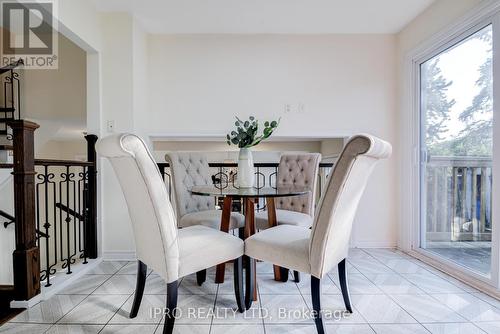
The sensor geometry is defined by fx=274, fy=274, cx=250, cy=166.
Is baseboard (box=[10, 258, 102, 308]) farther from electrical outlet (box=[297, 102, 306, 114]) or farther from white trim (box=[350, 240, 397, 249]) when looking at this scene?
white trim (box=[350, 240, 397, 249])

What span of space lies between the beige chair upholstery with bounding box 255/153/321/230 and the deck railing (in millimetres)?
1202

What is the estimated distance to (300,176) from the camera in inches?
105

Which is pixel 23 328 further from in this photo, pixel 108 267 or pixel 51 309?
pixel 108 267

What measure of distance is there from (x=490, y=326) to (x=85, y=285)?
280 centimetres

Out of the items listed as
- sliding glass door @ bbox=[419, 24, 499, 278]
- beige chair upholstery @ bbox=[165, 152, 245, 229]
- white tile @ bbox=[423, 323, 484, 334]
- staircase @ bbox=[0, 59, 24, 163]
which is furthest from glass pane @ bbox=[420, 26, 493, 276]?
staircase @ bbox=[0, 59, 24, 163]

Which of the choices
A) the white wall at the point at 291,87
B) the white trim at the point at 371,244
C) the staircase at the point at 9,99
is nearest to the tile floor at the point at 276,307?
the white trim at the point at 371,244

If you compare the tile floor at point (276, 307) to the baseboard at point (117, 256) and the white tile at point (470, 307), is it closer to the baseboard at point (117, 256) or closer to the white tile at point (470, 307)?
the white tile at point (470, 307)

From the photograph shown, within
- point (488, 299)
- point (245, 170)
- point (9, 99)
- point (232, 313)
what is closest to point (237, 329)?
point (232, 313)

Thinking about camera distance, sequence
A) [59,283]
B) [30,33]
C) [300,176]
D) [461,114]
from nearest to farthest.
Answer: [59,283]
[461,114]
[300,176]
[30,33]

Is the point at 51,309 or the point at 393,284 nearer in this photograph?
the point at 51,309

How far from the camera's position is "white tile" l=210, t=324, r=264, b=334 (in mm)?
1575

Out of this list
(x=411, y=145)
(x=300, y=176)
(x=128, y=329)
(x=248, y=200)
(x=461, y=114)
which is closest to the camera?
(x=128, y=329)

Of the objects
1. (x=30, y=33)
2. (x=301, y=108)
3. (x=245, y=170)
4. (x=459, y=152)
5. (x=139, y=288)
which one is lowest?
(x=139, y=288)

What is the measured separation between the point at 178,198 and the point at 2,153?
2850 mm
